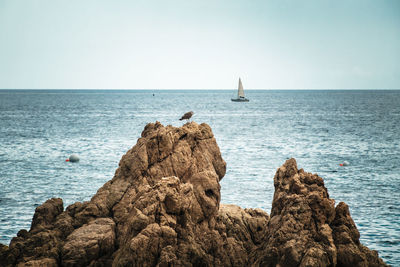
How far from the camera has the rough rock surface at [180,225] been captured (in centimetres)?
1125

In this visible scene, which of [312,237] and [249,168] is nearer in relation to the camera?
[312,237]

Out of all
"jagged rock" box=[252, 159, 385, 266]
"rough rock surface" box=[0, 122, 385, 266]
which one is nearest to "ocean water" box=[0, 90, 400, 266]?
"rough rock surface" box=[0, 122, 385, 266]

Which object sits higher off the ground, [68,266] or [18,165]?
[68,266]

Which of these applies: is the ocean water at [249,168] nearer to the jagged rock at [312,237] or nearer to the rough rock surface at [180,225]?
the rough rock surface at [180,225]

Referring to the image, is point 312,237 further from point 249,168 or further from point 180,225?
point 249,168

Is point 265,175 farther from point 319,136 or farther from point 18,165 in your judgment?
point 319,136

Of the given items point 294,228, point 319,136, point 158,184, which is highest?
point 158,184

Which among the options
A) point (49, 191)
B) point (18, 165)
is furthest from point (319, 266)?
point (18, 165)

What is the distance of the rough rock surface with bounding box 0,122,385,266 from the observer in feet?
36.9

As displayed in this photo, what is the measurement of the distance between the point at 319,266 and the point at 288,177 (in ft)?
14.9

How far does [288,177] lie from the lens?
586 inches

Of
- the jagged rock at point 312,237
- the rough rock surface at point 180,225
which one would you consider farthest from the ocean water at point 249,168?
the jagged rock at point 312,237

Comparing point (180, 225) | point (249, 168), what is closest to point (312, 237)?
point (180, 225)

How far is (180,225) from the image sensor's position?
12.1m
